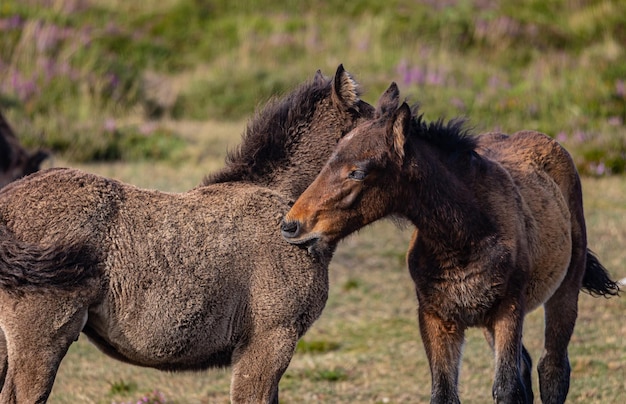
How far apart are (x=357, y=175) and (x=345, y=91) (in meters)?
0.66

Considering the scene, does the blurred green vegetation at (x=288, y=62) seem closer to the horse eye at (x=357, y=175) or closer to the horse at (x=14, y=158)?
the horse at (x=14, y=158)

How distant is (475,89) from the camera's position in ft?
59.0

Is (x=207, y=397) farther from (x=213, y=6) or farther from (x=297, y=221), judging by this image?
(x=213, y=6)

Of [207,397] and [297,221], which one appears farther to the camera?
[207,397]

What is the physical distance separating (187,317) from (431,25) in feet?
57.3

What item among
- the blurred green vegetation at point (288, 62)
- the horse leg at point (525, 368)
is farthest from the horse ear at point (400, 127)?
the blurred green vegetation at point (288, 62)

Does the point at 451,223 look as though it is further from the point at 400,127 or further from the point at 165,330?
the point at 165,330

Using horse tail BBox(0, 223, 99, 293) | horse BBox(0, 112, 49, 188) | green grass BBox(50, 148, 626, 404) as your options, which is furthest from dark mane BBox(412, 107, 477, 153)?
horse BBox(0, 112, 49, 188)

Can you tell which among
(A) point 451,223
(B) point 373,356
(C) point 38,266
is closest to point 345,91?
(A) point 451,223

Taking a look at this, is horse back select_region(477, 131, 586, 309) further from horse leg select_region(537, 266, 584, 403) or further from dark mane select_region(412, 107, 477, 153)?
dark mane select_region(412, 107, 477, 153)

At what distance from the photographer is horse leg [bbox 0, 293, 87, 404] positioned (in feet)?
15.0

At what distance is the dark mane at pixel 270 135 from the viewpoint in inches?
219

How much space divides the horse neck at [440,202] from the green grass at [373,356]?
80.5 inches

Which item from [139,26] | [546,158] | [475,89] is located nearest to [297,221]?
[546,158]
